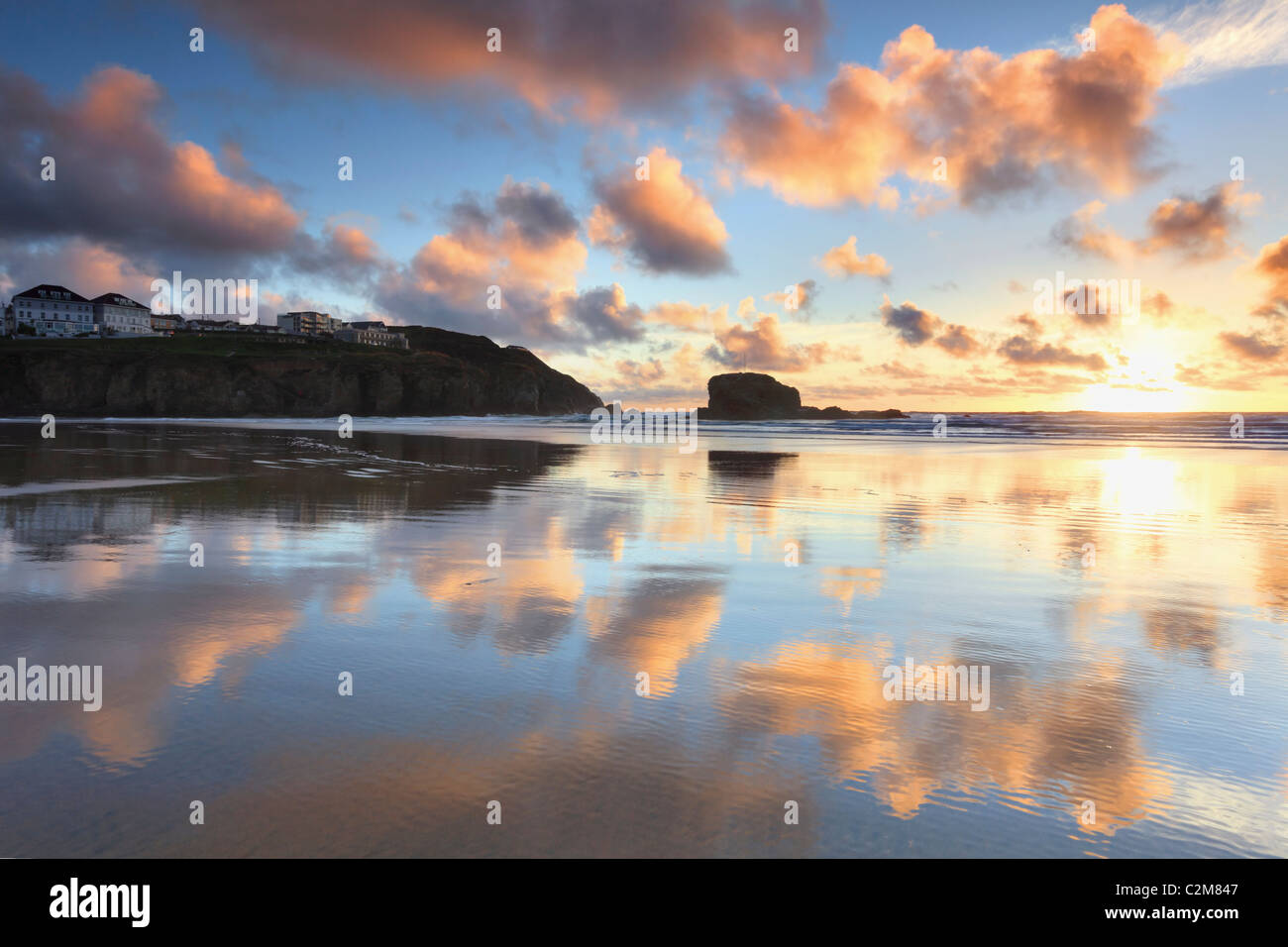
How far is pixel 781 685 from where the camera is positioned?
5457mm

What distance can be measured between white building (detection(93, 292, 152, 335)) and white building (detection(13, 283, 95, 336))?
1814 mm

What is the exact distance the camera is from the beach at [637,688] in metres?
3.59

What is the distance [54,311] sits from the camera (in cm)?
15512

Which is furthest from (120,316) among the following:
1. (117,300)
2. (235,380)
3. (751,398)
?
(751,398)

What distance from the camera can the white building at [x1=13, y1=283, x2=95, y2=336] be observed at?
15125cm

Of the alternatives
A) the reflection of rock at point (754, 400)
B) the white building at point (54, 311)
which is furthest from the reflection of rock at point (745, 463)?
the white building at point (54, 311)

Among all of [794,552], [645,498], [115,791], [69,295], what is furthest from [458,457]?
[69,295]

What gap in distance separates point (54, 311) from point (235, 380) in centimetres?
7487

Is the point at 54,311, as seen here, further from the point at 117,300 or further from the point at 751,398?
the point at 751,398

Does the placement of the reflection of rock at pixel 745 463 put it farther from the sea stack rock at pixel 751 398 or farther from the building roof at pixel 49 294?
the building roof at pixel 49 294

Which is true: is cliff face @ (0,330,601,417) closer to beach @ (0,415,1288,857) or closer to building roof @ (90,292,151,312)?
building roof @ (90,292,151,312)

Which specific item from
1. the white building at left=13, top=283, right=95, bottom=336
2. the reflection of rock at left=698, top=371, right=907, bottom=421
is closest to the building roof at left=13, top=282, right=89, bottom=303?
the white building at left=13, top=283, right=95, bottom=336

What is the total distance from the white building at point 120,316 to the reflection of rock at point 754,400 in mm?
129812
